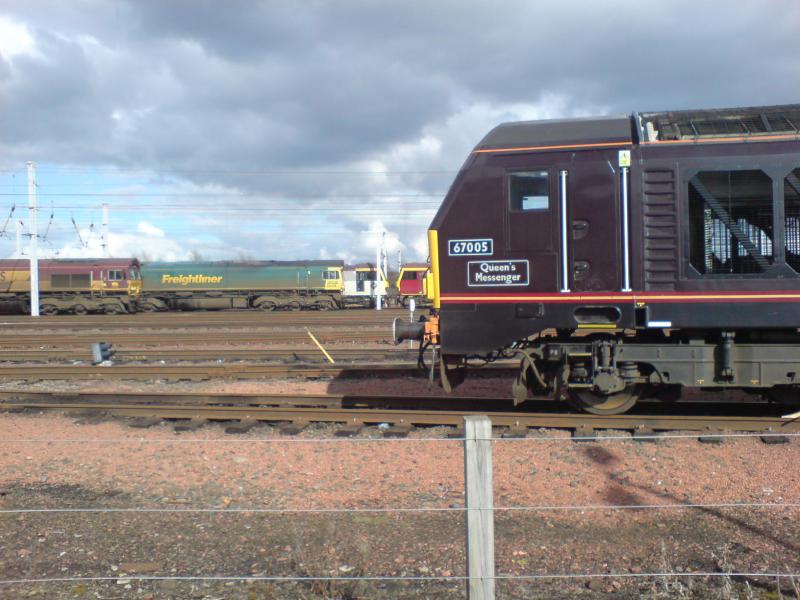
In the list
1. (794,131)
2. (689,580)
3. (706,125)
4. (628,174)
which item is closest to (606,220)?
(628,174)

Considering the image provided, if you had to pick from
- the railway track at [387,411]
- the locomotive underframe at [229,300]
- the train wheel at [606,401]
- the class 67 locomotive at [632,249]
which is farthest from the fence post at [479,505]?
the locomotive underframe at [229,300]

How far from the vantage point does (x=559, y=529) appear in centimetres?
516

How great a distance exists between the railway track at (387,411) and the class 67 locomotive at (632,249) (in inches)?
20.0

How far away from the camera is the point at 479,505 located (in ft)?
10.8

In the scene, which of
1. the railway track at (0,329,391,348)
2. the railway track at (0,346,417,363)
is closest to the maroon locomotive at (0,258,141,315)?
the railway track at (0,329,391,348)

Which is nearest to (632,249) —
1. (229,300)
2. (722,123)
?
(722,123)

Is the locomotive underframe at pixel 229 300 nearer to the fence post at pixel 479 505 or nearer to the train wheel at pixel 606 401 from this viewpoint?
the train wheel at pixel 606 401

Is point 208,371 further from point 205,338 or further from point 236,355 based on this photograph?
point 205,338

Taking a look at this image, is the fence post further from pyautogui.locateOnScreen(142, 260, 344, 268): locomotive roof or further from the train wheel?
pyautogui.locateOnScreen(142, 260, 344, 268): locomotive roof

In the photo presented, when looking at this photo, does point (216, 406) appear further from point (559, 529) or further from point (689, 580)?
point (689, 580)

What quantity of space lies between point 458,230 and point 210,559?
4.66 metres

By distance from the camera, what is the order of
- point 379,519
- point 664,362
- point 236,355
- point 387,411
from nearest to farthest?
point 379,519, point 664,362, point 387,411, point 236,355

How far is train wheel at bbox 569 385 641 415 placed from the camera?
8.19 metres

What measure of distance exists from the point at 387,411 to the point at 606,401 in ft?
9.47
